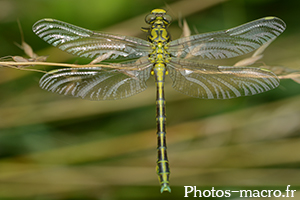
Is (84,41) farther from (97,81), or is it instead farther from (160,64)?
(160,64)

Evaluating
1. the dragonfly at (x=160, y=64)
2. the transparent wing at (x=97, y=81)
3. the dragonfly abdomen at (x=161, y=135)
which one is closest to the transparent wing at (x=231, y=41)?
the dragonfly at (x=160, y=64)

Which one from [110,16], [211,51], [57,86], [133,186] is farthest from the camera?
[110,16]

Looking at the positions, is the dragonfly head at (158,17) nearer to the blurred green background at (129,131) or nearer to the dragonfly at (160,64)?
the dragonfly at (160,64)

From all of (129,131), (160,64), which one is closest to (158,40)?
(160,64)

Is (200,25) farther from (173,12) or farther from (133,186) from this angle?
(133,186)

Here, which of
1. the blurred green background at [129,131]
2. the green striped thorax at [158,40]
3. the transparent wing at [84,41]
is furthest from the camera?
the blurred green background at [129,131]

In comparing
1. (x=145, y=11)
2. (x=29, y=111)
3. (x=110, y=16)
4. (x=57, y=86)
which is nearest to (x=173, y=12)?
(x=145, y=11)
